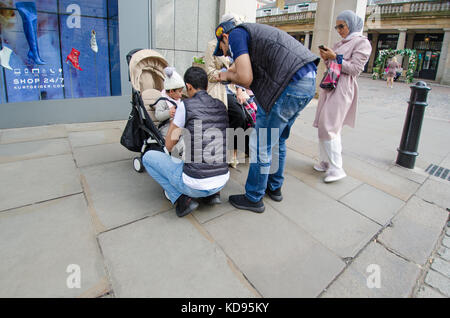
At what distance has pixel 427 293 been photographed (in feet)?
6.18

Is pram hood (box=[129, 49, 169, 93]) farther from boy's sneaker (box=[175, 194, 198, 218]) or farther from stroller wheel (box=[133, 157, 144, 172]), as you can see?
boy's sneaker (box=[175, 194, 198, 218])

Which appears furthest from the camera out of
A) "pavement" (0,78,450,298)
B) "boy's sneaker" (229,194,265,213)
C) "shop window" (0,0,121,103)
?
"shop window" (0,0,121,103)

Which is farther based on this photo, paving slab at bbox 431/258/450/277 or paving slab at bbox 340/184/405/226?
paving slab at bbox 340/184/405/226

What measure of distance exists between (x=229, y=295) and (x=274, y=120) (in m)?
1.45

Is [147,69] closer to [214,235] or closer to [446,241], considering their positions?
[214,235]

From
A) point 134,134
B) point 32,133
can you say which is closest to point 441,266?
point 134,134

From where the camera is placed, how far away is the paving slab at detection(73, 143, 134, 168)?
3656 mm

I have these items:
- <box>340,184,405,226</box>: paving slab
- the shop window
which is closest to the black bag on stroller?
<box>340,184,405,226</box>: paving slab

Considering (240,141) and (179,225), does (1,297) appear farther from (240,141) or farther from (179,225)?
(240,141)

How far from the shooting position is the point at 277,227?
96.7 inches

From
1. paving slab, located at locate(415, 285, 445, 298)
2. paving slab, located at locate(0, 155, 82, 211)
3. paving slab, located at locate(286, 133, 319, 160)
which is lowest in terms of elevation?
paving slab, located at locate(415, 285, 445, 298)

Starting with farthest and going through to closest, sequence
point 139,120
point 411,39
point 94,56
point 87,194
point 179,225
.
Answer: point 411,39, point 94,56, point 139,120, point 87,194, point 179,225

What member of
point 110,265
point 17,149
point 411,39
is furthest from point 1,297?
point 411,39

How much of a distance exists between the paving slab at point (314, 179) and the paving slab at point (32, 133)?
12.0 feet
